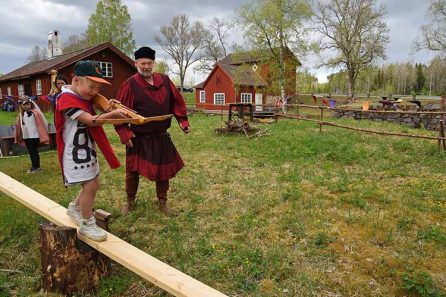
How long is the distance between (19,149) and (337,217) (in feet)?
26.9

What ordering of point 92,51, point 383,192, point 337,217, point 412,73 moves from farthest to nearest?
point 412,73 → point 92,51 → point 383,192 → point 337,217

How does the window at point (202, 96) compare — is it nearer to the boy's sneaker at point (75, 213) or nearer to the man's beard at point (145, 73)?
the man's beard at point (145, 73)

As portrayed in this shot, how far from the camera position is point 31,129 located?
7152 mm

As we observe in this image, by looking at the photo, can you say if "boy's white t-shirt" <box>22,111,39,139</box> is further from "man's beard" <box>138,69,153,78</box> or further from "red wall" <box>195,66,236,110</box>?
"red wall" <box>195,66,236,110</box>

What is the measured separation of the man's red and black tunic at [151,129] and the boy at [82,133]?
1.06 metres

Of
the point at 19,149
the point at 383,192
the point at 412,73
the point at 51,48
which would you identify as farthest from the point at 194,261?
the point at 412,73

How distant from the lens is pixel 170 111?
15.3 ft

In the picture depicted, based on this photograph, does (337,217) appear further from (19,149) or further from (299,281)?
(19,149)

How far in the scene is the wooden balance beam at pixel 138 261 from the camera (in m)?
2.55

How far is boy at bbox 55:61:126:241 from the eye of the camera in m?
3.05

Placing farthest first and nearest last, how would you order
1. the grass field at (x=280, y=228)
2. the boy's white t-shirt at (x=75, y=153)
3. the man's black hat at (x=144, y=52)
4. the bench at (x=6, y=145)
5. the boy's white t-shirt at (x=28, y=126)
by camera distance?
the bench at (x=6, y=145) → the boy's white t-shirt at (x=28, y=126) → the man's black hat at (x=144, y=52) → the grass field at (x=280, y=228) → the boy's white t-shirt at (x=75, y=153)

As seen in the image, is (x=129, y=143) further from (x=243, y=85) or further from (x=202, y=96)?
(x=202, y=96)

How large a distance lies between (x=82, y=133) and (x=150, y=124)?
1317mm

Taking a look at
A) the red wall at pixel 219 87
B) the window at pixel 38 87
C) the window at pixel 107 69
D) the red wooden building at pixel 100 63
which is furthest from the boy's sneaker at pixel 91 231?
the red wall at pixel 219 87
